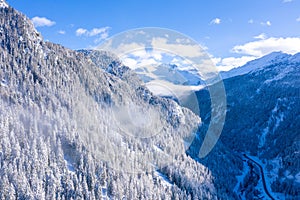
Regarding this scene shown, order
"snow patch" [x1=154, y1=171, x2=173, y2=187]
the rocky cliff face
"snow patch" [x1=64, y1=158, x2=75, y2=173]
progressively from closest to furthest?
1. the rocky cliff face
2. "snow patch" [x1=64, y1=158, x2=75, y2=173]
3. "snow patch" [x1=154, y1=171, x2=173, y2=187]

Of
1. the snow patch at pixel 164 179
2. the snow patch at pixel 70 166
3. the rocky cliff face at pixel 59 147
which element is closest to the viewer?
the rocky cliff face at pixel 59 147

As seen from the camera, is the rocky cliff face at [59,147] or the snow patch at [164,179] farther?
the snow patch at [164,179]

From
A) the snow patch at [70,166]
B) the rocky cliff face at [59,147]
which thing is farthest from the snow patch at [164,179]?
the snow patch at [70,166]

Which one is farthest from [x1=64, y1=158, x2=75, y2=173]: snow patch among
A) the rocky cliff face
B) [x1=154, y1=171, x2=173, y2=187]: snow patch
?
[x1=154, y1=171, x2=173, y2=187]: snow patch

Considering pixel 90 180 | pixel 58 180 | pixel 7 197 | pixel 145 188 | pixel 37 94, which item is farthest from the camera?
pixel 37 94

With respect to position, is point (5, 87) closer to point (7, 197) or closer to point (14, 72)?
point (14, 72)

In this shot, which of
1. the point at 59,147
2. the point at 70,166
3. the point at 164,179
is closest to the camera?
the point at 70,166

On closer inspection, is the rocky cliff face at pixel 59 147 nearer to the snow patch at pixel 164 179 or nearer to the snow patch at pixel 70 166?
the snow patch at pixel 70 166

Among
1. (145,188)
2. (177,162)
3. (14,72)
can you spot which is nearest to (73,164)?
(145,188)

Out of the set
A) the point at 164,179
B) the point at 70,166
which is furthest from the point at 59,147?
the point at 164,179

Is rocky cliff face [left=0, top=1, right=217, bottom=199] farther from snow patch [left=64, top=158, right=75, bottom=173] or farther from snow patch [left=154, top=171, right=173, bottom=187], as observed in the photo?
snow patch [left=154, top=171, right=173, bottom=187]

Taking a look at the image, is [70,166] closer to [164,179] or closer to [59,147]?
[59,147]
